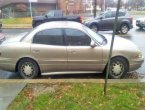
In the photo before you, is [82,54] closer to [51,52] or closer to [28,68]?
[51,52]

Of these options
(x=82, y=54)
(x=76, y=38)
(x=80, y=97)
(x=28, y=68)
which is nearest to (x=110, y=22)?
(x=76, y=38)

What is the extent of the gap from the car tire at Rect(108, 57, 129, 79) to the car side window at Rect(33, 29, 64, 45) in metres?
1.51

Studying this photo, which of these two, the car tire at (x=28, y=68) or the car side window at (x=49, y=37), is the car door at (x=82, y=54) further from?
the car tire at (x=28, y=68)

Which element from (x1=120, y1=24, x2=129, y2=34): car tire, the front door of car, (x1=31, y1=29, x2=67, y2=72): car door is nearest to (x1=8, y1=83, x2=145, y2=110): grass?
(x1=31, y1=29, x2=67, y2=72): car door

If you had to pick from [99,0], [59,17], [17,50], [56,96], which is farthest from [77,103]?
[99,0]

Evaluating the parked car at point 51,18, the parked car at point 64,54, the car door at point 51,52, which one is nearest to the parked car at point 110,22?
the parked car at point 51,18

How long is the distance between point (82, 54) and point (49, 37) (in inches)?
41.4

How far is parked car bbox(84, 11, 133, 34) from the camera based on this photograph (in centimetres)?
2164

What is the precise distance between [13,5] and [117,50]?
41.7 metres

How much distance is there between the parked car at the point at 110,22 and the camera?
21.6m

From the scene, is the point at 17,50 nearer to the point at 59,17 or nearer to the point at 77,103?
the point at 77,103

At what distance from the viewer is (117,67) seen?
27.7 feet

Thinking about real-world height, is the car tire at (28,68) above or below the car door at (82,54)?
below

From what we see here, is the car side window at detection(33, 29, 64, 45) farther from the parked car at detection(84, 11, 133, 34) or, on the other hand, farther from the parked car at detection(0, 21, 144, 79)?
the parked car at detection(84, 11, 133, 34)
